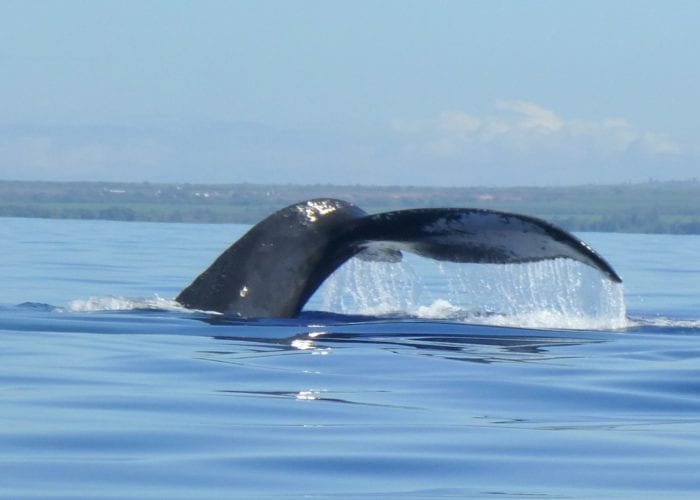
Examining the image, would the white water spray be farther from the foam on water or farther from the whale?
the foam on water

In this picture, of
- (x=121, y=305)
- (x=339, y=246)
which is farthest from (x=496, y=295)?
(x=121, y=305)

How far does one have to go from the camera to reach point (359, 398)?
9.20m

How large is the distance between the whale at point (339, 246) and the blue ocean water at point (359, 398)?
0.18 meters

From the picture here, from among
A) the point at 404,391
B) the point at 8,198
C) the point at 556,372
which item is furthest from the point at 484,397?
the point at 8,198

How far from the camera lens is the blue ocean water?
6914 mm

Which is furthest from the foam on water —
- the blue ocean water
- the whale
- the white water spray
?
the white water spray

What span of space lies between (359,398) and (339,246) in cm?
294

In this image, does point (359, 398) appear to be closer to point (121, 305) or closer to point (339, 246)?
point (339, 246)

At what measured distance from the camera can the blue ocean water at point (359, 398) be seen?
691cm

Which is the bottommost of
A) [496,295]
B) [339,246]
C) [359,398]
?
[359,398]

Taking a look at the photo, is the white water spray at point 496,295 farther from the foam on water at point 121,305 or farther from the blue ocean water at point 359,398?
the foam on water at point 121,305

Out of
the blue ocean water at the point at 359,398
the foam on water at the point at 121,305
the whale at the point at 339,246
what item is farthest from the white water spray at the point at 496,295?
the foam on water at the point at 121,305

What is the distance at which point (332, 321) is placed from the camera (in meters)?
13.2

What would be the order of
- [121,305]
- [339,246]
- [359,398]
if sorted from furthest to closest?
[121,305], [339,246], [359,398]
